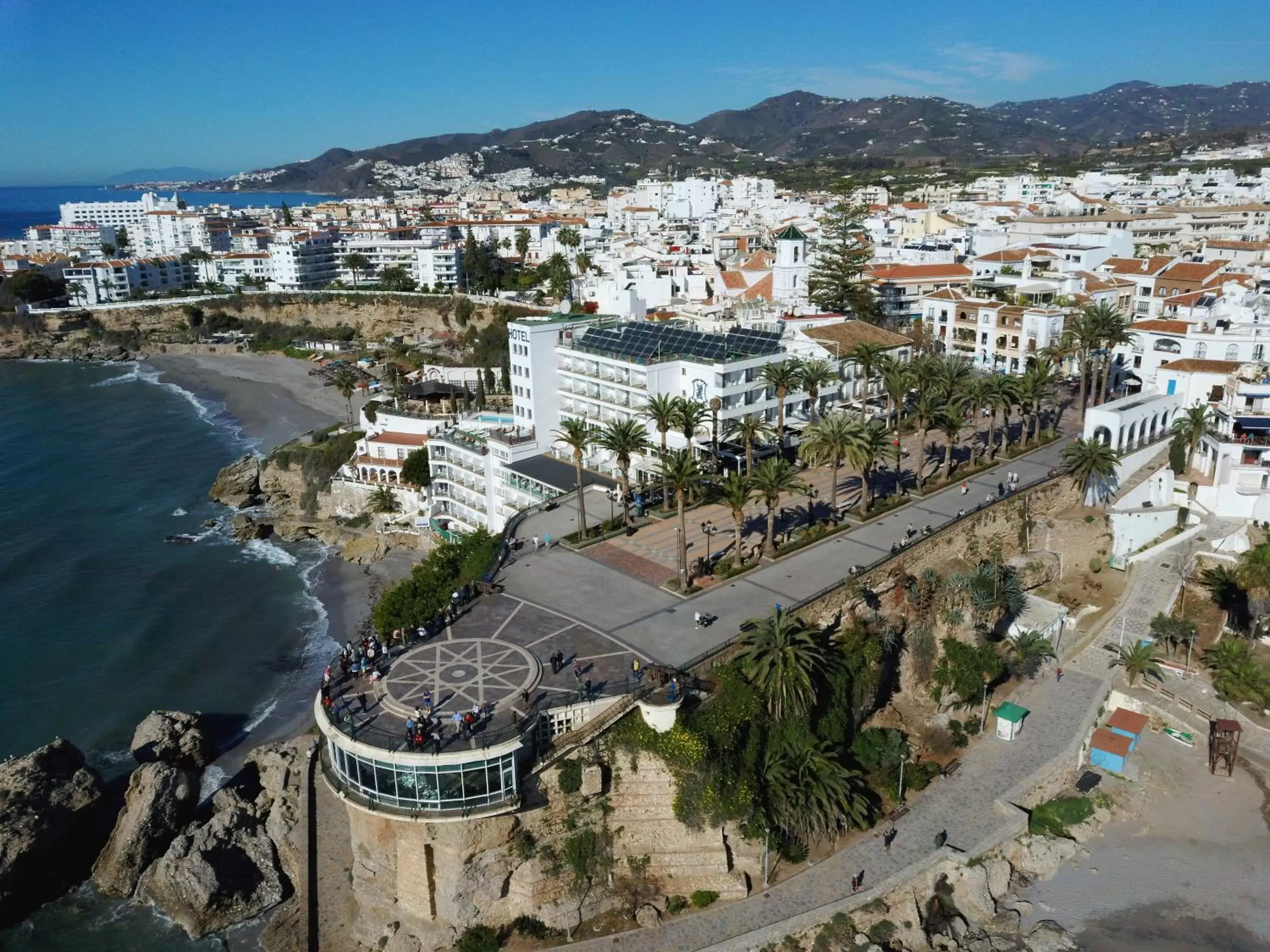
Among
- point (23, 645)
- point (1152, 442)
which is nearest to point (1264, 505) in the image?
point (1152, 442)

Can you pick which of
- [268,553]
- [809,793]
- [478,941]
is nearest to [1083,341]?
[809,793]

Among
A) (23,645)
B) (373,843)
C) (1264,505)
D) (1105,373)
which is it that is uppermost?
(1105,373)

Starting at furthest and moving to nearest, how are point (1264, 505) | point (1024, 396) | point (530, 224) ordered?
point (530, 224)
point (1024, 396)
point (1264, 505)

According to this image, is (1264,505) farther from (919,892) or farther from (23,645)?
(23,645)

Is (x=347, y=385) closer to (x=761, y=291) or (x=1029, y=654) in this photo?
(x=761, y=291)

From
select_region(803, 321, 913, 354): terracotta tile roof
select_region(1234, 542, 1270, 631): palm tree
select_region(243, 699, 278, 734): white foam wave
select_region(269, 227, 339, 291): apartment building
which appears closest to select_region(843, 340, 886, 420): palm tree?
select_region(803, 321, 913, 354): terracotta tile roof

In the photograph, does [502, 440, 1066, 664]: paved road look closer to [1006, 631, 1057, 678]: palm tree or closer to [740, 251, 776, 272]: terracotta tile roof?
[1006, 631, 1057, 678]: palm tree
